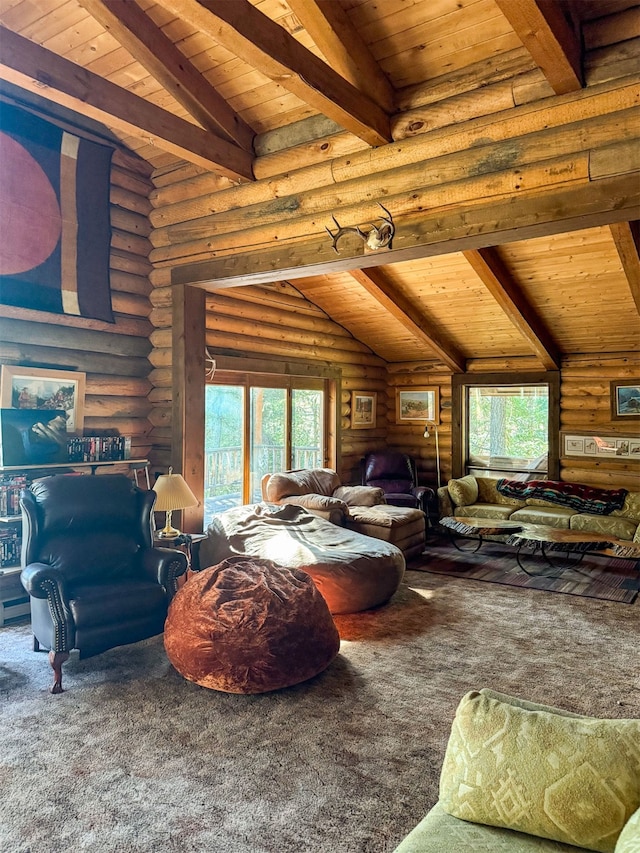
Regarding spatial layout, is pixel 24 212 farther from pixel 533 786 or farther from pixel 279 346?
pixel 533 786

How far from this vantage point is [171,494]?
4.46 metres

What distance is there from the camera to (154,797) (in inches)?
95.4

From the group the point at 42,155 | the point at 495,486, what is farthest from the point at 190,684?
the point at 495,486

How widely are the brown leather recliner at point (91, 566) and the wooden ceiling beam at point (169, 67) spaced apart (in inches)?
106

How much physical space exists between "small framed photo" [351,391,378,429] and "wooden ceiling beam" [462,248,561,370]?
2.38m

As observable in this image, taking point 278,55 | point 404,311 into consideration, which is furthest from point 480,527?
point 278,55

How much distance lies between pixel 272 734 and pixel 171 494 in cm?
205

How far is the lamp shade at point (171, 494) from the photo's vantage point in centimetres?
443

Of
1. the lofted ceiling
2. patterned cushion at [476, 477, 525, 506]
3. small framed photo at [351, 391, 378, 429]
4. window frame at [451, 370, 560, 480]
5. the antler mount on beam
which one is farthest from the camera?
small framed photo at [351, 391, 378, 429]

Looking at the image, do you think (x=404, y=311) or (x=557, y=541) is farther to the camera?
(x=404, y=311)

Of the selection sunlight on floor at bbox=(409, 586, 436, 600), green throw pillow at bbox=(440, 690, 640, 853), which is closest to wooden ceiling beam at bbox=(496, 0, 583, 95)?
green throw pillow at bbox=(440, 690, 640, 853)

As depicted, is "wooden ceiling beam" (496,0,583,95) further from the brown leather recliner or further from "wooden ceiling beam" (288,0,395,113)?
the brown leather recliner

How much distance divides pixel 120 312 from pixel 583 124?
3.91m

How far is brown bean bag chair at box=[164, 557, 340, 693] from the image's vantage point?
3.28 m
